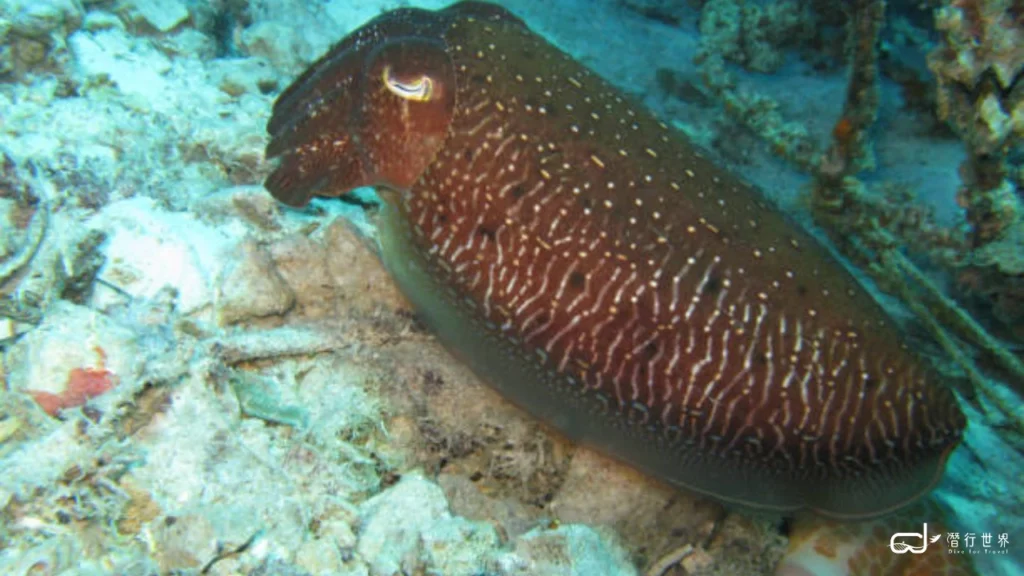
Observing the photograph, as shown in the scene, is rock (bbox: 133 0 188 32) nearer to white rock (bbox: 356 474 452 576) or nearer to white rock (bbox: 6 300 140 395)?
white rock (bbox: 6 300 140 395)

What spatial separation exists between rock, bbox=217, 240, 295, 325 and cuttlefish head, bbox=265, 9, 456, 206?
18.5 inches

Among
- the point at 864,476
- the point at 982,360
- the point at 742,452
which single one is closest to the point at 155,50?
the point at 742,452

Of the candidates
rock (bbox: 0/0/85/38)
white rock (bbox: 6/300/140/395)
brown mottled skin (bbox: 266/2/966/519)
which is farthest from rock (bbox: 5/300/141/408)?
rock (bbox: 0/0/85/38)

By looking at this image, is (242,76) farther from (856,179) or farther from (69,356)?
(856,179)

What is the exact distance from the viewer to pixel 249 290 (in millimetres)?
3686

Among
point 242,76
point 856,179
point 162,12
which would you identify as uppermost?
point 856,179

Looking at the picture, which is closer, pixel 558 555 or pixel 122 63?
pixel 558 555

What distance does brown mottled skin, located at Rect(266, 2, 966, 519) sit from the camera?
3.13 meters

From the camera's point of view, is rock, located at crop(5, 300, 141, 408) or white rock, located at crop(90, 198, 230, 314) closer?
rock, located at crop(5, 300, 141, 408)

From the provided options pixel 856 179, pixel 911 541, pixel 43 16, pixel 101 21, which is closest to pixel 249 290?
pixel 43 16

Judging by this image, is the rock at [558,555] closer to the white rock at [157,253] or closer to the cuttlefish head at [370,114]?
the cuttlefish head at [370,114]

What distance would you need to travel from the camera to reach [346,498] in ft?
10.1

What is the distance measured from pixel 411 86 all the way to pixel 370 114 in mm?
352

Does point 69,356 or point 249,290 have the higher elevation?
point 249,290
